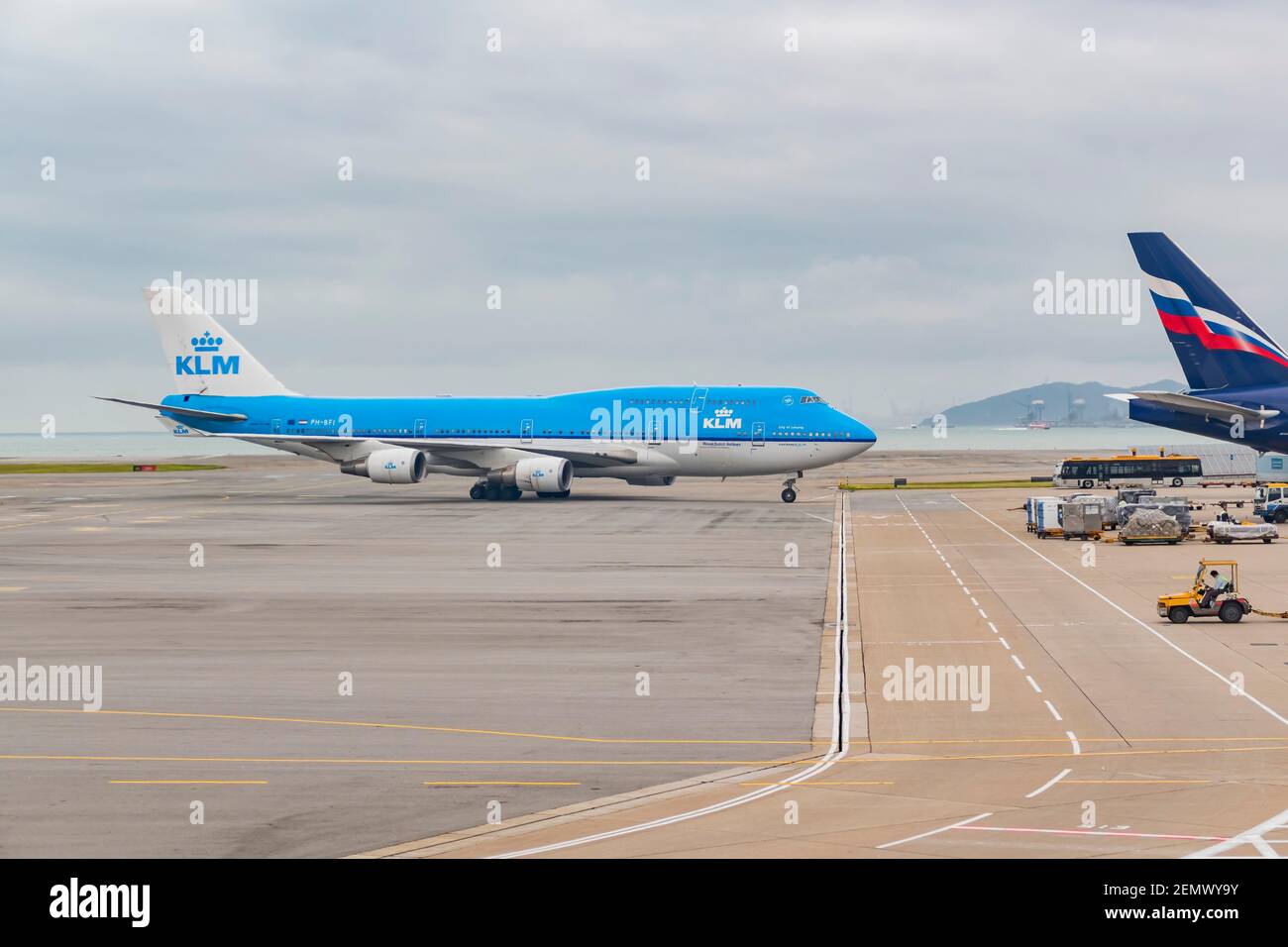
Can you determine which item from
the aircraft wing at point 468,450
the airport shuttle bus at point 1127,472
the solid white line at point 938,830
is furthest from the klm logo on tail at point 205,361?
the solid white line at point 938,830

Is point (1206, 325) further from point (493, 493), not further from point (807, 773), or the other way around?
point (807, 773)

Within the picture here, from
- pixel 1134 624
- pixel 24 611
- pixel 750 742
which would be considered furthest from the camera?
pixel 24 611

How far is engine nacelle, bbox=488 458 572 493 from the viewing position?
8450 cm

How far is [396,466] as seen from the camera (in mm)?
86750

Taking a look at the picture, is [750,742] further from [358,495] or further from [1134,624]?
[358,495]

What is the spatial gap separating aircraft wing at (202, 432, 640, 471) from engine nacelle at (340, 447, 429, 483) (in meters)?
1.00

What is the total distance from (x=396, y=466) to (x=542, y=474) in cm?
966

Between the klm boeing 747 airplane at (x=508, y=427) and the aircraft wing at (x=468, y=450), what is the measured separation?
0.29 feet

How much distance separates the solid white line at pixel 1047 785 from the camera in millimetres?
18389

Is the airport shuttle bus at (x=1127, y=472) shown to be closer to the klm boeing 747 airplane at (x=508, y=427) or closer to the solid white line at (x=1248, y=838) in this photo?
the klm boeing 747 airplane at (x=508, y=427)

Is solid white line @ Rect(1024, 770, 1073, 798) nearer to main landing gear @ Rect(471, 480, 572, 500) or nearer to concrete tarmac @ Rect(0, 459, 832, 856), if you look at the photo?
concrete tarmac @ Rect(0, 459, 832, 856)
